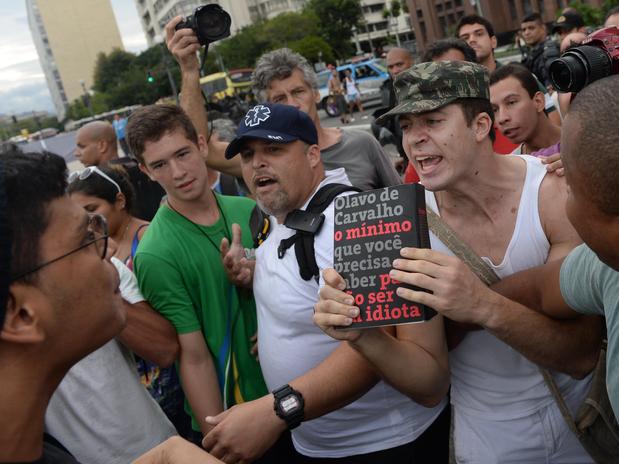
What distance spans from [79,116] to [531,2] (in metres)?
83.7

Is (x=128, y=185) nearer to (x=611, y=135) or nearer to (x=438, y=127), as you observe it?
(x=438, y=127)

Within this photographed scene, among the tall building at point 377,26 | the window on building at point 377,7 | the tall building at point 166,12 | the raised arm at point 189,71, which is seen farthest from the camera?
the window on building at point 377,7

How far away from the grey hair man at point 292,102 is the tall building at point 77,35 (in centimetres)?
13815

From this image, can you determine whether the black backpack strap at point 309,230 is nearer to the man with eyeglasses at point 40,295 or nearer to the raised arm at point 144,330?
the raised arm at point 144,330

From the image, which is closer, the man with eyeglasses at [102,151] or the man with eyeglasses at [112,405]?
the man with eyeglasses at [112,405]

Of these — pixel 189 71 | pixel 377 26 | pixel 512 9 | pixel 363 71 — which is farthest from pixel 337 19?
pixel 189 71

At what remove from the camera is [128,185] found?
3.80m

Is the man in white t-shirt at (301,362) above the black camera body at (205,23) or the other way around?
the other way around

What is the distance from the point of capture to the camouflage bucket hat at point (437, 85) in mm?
2330

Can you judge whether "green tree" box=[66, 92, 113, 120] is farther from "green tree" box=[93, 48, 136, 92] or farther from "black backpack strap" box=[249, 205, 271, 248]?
"black backpack strap" box=[249, 205, 271, 248]

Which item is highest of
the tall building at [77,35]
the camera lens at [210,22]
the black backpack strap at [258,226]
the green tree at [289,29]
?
the tall building at [77,35]

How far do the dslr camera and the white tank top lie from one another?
0.57 meters

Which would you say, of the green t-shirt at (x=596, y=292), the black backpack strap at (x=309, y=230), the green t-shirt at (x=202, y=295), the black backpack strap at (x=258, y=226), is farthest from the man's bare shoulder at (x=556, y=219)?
the green t-shirt at (x=202, y=295)

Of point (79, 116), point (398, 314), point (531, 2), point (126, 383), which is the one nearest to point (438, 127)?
point (398, 314)
